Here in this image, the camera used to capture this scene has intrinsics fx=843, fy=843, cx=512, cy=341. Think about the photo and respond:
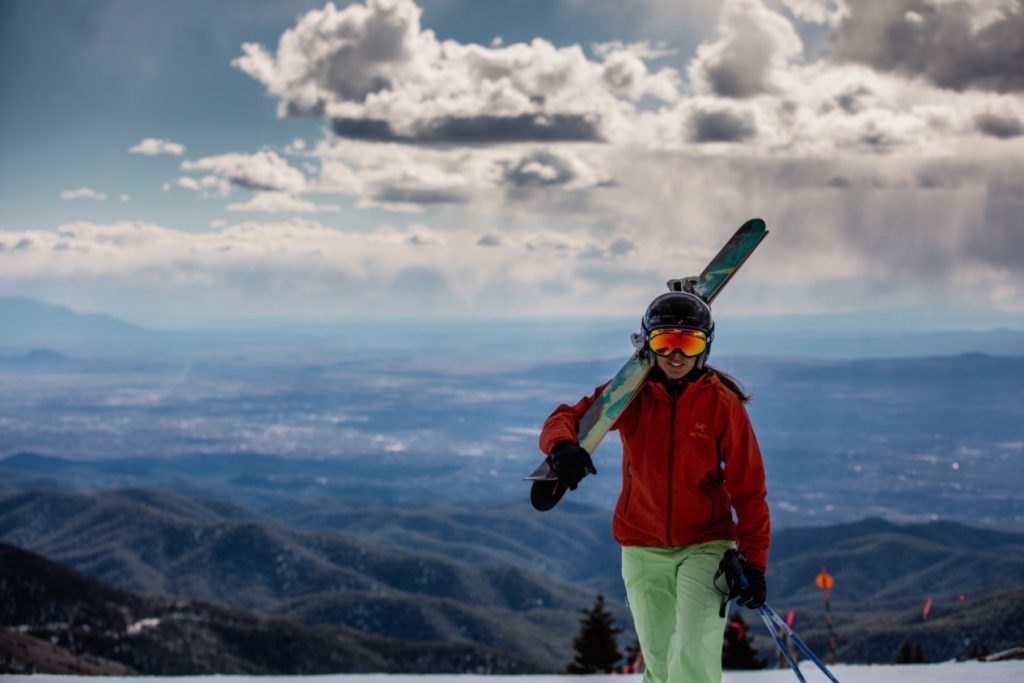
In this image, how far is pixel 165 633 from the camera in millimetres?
138625

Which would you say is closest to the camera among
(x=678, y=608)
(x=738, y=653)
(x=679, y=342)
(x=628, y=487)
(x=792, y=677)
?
(x=678, y=608)

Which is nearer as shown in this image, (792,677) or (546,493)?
(546,493)

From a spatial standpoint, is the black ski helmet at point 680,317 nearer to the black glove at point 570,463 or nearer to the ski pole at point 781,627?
the black glove at point 570,463

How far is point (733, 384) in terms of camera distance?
5.04 metres

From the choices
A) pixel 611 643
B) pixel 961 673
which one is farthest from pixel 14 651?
pixel 961 673

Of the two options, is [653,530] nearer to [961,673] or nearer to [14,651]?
[961,673]

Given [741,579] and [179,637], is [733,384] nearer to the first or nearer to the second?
[741,579]

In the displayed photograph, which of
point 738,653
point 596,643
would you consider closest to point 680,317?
point 738,653

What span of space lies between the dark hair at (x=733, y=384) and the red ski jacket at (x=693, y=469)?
0.06 metres

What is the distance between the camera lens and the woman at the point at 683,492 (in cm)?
468

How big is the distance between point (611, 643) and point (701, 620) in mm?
38029

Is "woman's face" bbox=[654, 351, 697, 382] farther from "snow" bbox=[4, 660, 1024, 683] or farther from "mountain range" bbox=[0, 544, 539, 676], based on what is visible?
"mountain range" bbox=[0, 544, 539, 676]

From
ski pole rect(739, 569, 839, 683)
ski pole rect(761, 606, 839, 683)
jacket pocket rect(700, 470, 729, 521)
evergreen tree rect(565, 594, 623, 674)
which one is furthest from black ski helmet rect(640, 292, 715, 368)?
evergreen tree rect(565, 594, 623, 674)

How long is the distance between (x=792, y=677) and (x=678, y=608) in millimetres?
3747
